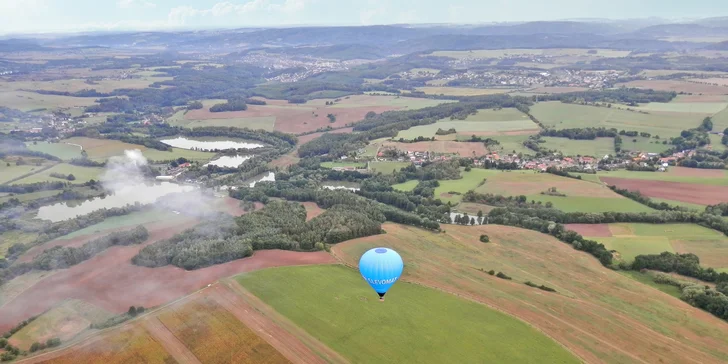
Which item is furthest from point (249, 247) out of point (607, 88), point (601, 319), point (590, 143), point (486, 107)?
point (607, 88)

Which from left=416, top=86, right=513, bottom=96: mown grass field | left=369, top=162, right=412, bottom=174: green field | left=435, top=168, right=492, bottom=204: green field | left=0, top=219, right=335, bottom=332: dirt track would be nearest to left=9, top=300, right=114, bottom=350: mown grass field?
left=0, top=219, right=335, bottom=332: dirt track

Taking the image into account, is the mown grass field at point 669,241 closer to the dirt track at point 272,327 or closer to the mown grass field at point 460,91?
the dirt track at point 272,327

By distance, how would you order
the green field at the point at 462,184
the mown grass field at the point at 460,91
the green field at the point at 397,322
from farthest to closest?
the mown grass field at the point at 460,91
the green field at the point at 462,184
the green field at the point at 397,322

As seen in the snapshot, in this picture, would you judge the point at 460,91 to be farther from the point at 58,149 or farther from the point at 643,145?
the point at 58,149

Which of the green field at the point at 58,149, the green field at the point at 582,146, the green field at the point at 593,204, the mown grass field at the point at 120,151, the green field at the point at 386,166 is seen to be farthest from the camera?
the mown grass field at the point at 120,151

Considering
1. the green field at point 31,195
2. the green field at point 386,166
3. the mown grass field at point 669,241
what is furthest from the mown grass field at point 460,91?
the green field at point 31,195

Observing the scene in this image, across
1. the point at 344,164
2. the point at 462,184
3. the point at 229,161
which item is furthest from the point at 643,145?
the point at 229,161

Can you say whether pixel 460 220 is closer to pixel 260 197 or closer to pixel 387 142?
pixel 260 197
